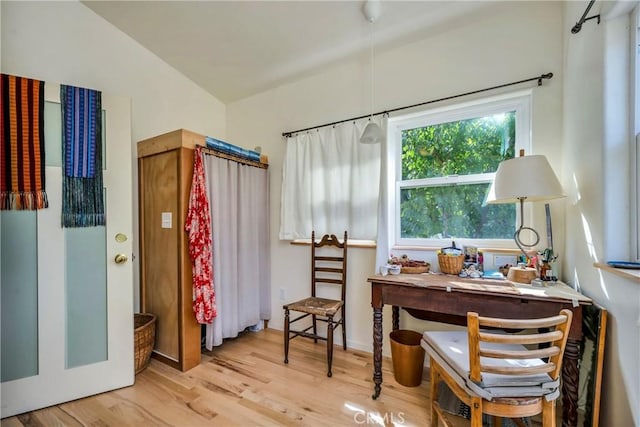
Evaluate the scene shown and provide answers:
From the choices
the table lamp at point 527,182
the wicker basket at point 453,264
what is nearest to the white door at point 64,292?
the wicker basket at point 453,264

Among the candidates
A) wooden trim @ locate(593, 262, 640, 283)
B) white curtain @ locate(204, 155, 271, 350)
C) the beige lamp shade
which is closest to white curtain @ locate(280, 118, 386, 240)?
white curtain @ locate(204, 155, 271, 350)

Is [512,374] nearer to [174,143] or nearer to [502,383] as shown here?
[502,383]

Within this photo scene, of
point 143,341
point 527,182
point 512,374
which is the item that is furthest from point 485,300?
point 143,341

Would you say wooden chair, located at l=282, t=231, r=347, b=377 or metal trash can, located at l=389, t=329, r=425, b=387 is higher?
wooden chair, located at l=282, t=231, r=347, b=377

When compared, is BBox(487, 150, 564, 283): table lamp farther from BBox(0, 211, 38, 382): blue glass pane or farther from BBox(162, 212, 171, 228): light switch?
BBox(0, 211, 38, 382): blue glass pane

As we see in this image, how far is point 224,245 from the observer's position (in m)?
2.42

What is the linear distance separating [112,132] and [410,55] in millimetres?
2324

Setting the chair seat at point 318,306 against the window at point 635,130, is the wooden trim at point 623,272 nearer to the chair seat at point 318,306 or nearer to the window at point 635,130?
the window at point 635,130

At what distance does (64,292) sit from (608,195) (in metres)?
3.04

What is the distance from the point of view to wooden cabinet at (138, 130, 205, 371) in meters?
2.13

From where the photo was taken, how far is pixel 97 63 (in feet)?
7.60

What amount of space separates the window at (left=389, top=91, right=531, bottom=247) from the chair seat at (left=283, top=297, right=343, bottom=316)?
770mm

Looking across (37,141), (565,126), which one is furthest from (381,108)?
(37,141)

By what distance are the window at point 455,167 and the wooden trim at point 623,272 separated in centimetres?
74
